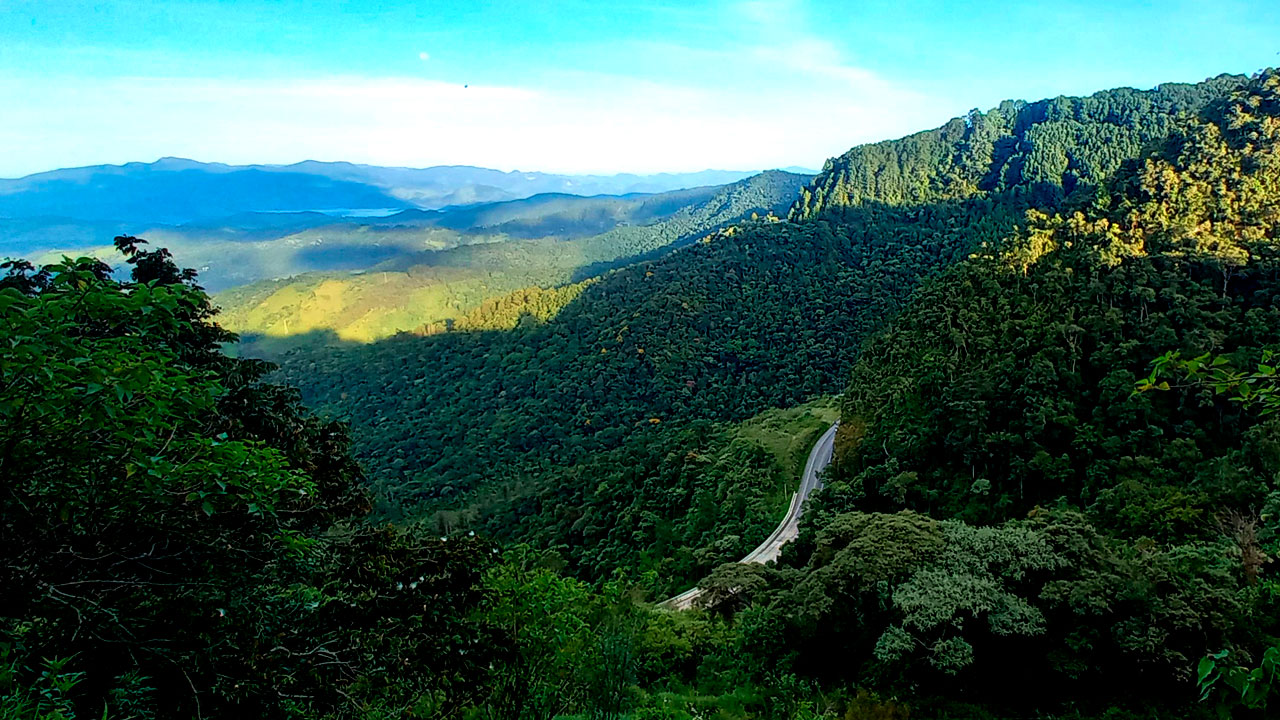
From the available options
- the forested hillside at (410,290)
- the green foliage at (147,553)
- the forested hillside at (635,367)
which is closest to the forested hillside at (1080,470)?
the green foliage at (147,553)

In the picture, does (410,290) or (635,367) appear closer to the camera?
(635,367)

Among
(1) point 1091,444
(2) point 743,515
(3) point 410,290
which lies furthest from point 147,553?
(3) point 410,290

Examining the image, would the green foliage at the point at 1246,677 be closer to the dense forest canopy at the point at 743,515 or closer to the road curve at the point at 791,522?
the dense forest canopy at the point at 743,515

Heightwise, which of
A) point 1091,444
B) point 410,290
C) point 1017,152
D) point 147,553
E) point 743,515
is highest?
point 1017,152

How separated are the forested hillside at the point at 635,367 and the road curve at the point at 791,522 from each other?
6132mm

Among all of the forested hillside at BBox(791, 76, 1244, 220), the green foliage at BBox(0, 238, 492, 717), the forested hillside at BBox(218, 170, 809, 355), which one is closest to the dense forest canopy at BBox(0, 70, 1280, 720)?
the green foliage at BBox(0, 238, 492, 717)

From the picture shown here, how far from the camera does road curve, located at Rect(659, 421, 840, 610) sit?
963 inches

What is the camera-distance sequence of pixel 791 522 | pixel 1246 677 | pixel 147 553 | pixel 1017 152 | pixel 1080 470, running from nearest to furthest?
pixel 1246 677
pixel 147 553
pixel 1080 470
pixel 791 522
pixel 1017 152

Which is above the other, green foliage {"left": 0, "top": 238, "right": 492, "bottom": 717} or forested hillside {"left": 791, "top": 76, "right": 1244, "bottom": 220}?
forested hillside {"left": 791, "top": 76, "right": 1244, "bottom": 220}

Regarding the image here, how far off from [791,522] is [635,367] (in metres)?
34.7

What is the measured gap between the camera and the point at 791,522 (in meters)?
30.2

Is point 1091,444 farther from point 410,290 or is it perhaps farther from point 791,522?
point 410,290

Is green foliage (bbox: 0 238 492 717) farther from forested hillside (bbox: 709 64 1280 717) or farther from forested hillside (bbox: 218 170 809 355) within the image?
forested hillside (bbox: 218 170 809 355)

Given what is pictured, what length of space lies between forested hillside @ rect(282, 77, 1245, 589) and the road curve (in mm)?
6132
